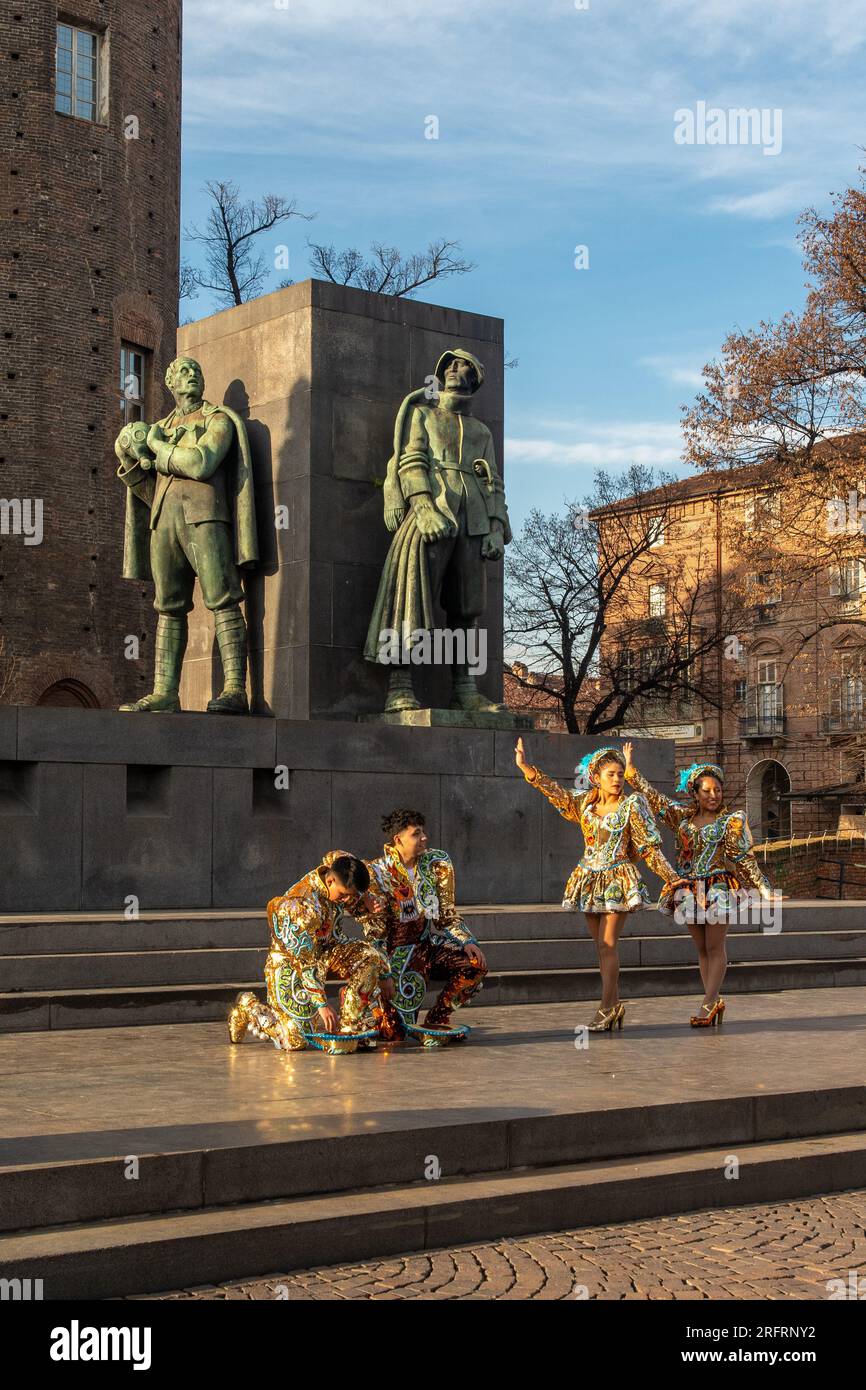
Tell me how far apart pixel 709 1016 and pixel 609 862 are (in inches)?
51.2

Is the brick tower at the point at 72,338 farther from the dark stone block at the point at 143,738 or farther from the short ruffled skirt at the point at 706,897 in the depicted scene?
the short ruffled skirt at the point at 706,897

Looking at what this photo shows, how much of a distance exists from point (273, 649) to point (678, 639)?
83.3 feet

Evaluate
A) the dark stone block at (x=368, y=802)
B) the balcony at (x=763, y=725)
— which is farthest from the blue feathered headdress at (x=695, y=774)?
the balcony at (x=763, y=725)

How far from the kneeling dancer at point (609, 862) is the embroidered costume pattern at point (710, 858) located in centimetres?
37

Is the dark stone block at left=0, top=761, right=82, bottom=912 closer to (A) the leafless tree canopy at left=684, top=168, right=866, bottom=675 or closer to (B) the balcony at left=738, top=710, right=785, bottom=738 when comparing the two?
(A) the leafless tree canopy at left=684, top=168, right=866, bottom=675

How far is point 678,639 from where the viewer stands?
1554 inches

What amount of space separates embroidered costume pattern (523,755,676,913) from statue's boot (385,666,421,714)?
447 cm

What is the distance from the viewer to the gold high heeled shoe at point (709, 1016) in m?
10.6

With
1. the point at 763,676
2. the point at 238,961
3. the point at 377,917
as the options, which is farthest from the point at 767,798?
the point at 377,917

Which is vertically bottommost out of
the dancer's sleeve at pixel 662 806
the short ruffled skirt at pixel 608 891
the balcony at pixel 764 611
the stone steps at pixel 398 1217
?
the stone steps at pixel 398 1217

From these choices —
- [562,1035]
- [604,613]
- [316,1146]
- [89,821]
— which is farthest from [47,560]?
[316,1146]

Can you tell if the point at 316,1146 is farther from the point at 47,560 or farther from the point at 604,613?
the point at 604,613

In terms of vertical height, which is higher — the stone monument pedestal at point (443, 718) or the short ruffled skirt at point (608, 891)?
the stone monument pedestal at point (443, 718)
